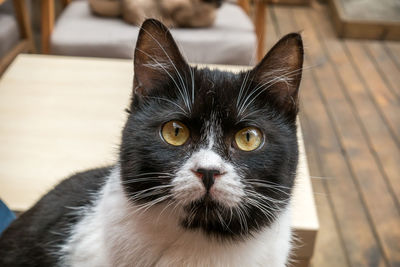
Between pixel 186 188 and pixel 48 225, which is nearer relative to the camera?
pixel 186 188

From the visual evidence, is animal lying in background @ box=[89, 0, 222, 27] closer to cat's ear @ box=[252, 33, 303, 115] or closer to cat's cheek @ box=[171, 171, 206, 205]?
cat's ear @ box=[252, 33, 303, 115]

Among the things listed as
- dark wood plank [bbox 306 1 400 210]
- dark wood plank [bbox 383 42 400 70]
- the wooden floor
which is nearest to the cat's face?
the wooden floor

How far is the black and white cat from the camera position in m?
0.64

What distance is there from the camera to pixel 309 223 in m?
1.06

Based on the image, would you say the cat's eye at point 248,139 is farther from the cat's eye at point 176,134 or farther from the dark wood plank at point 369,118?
the dark wood plank at point 369,118

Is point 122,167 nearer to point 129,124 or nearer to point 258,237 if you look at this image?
point 129,124

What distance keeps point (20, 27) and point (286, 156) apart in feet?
6.86

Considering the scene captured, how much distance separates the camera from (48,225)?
856mm

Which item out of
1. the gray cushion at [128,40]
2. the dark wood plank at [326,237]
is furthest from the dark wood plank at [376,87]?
the gray cushion at [128,40]

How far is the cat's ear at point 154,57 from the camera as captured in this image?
2.24 ft

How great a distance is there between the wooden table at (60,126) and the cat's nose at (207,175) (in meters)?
0.38

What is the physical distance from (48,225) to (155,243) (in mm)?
275

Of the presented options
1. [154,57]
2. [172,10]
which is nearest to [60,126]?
[154,57]

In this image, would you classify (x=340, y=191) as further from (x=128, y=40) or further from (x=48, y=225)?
(x=48, y=225)
